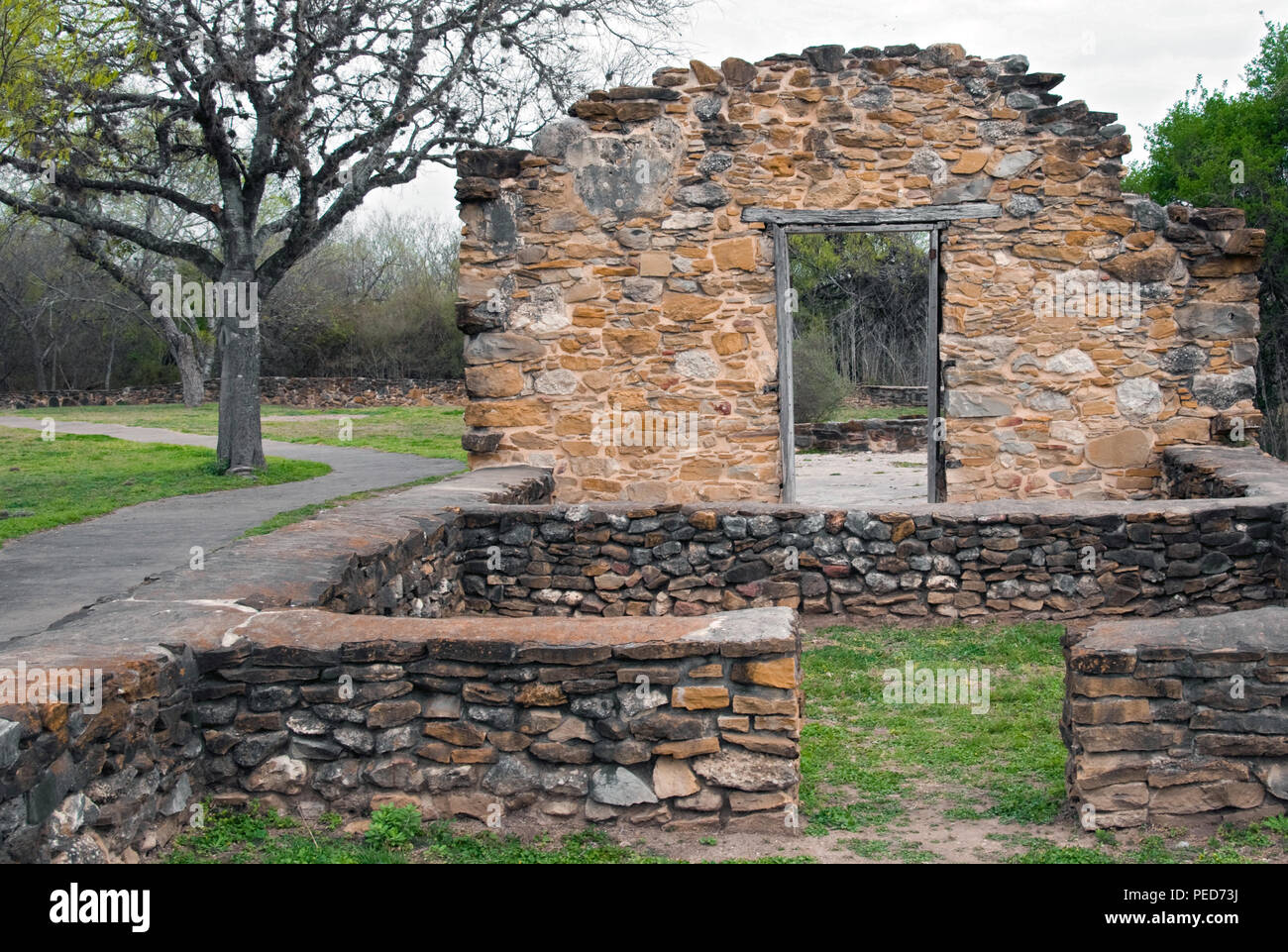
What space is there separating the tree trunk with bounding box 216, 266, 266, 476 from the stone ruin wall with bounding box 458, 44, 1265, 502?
4944 mm

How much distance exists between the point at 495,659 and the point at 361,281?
38.6 m

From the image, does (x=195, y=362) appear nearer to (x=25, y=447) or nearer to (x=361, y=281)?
(x=361, y=281)

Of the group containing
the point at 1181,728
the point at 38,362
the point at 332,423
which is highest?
the point at 38,362

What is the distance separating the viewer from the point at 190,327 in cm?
3266

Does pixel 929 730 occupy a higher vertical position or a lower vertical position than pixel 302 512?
lower

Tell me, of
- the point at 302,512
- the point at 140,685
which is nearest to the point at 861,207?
the point at 302,512

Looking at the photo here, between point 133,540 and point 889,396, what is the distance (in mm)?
18927

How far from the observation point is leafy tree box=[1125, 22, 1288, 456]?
16297mm

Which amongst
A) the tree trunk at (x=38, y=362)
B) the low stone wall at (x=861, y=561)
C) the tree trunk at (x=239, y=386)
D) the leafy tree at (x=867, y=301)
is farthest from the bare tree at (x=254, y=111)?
the tree trunk at (x=38, y=362)

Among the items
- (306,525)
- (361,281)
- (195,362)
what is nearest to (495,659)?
(306,525)

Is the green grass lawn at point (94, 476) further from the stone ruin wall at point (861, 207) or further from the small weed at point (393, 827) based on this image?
the small weed at point (393, 827)

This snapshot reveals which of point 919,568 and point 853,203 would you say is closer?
point 919,568

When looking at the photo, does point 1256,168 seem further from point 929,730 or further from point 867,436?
point 929,730

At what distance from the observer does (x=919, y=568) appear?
727 centimetres
